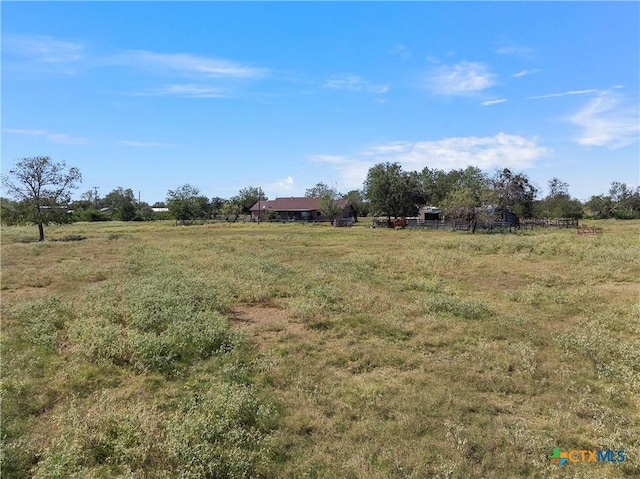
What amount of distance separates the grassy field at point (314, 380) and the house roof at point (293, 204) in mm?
75784

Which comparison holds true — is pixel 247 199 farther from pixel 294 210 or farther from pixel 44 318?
pixel 44 318

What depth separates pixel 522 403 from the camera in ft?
21.6

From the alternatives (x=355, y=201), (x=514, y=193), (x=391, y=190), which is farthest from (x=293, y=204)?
(x=514, y=193)

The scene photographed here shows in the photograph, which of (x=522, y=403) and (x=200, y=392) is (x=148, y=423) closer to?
(x=200, y=392)

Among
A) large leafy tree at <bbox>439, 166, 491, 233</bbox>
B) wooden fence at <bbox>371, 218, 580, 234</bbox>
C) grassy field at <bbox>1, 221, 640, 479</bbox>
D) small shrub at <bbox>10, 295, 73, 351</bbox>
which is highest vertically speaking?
large leafy tree at <bbox>439, 166, 491, 233</bbox>

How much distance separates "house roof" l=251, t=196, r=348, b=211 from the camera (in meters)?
90.9

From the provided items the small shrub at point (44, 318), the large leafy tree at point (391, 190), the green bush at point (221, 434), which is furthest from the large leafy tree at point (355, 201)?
the green bush at point (221, 434)

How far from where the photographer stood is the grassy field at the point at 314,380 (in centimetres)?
507

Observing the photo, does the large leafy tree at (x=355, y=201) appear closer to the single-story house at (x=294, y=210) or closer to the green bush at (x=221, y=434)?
the single-story house at (x=294, y=210)

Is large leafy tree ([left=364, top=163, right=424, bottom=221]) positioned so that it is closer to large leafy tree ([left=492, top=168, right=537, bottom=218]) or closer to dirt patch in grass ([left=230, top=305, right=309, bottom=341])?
large leafy tree ([left=492, top=168, right=537, bottom=218])

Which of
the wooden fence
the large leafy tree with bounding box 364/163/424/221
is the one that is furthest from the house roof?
the wooden fence

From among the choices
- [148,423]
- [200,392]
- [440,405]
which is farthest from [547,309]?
[148,423]

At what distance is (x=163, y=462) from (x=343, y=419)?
265 centimetres

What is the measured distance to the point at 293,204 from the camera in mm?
93812
